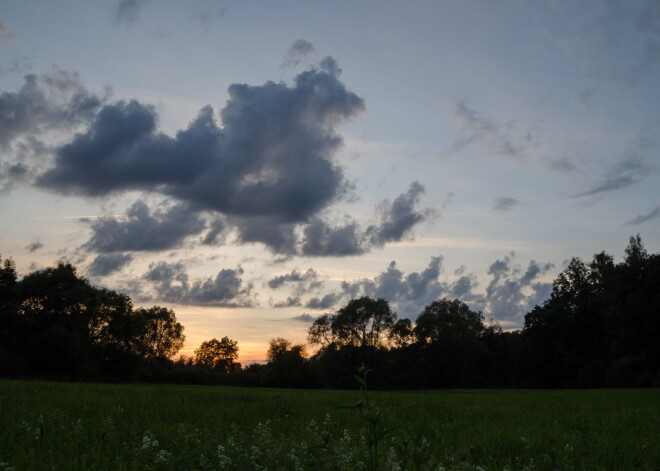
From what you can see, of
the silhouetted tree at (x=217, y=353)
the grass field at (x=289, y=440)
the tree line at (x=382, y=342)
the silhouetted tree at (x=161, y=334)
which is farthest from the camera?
the silhouetted tree at (x=217, y=353)

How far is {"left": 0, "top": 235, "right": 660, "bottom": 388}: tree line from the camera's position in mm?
54631

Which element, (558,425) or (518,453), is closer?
(518,453)

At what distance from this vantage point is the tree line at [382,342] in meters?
54.6

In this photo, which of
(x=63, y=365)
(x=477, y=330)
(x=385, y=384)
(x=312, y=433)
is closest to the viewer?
(x=312, y=433)

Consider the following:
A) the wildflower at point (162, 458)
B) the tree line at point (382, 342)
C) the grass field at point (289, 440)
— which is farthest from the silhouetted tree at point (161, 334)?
the wildflower at point (162, 458)

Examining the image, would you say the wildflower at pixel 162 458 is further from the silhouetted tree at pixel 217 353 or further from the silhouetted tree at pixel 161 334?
the silhouetted tree at pixel 217 353

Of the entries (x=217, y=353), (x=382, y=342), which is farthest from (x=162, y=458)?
(x=217, y=353)

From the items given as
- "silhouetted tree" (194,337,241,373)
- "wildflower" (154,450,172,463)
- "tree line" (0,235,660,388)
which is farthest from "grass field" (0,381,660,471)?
"silhouetted tree" (194,337,241,373)

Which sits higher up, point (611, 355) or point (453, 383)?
point (611, 355)

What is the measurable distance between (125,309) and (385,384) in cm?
4684

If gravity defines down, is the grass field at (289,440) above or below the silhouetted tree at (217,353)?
above

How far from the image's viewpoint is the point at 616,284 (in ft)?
189

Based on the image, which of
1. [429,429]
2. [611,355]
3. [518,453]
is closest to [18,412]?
[429,429]

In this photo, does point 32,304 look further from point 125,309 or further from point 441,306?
point 441,306
